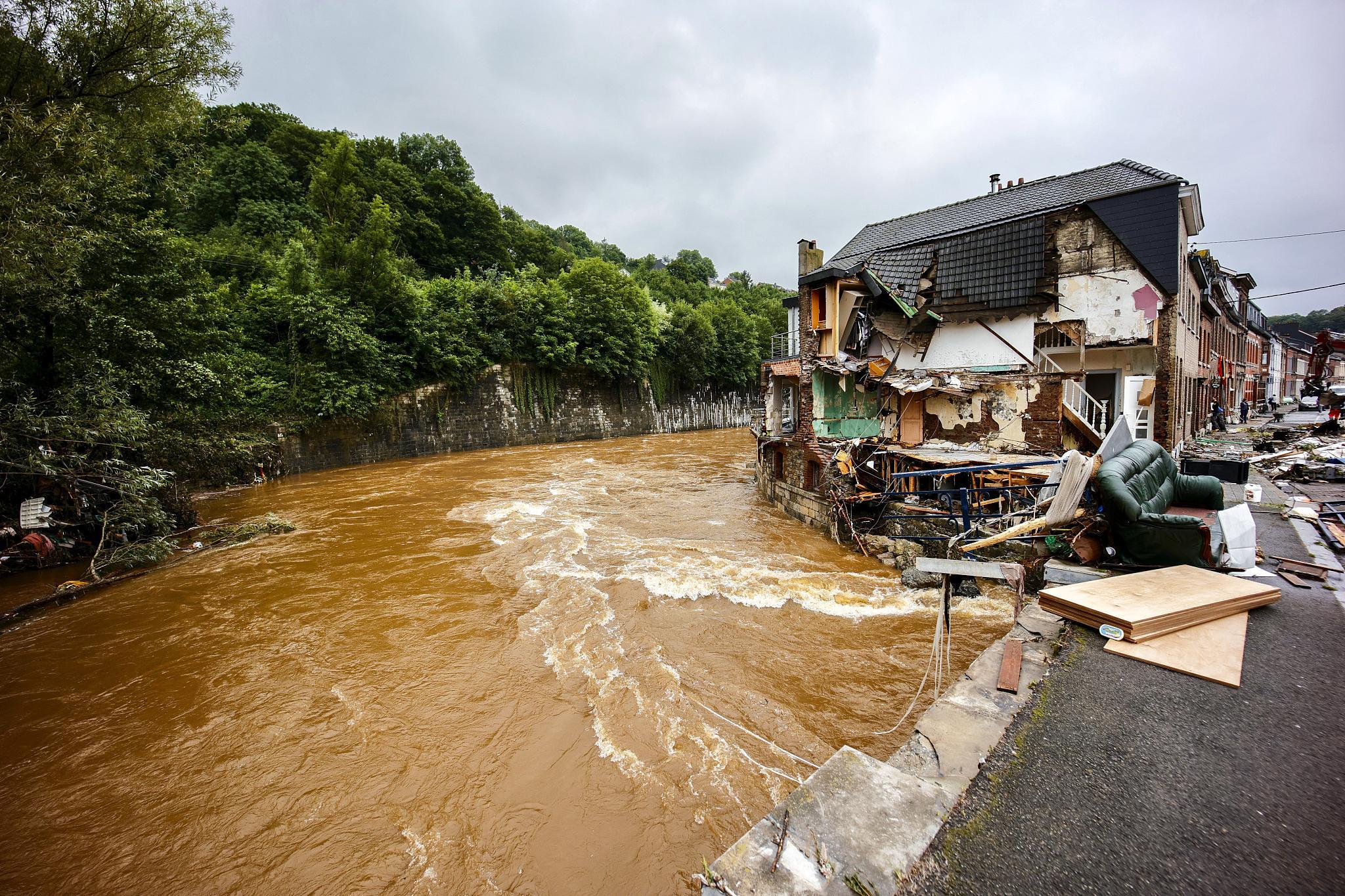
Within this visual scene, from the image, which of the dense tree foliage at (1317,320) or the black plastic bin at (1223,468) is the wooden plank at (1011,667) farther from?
the dense tree foliage at (1317,320)

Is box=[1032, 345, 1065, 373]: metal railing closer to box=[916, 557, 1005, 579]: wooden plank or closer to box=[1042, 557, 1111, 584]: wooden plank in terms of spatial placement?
box=[1042, 557, 1111, 584]: wooden plank

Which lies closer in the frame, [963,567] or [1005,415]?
[963,567]

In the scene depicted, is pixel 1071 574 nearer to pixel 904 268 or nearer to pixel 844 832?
pixel 844 832

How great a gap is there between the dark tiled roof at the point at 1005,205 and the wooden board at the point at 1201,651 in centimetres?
1150

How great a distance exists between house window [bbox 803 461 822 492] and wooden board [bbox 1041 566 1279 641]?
666 cm

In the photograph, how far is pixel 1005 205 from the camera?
13.9 m

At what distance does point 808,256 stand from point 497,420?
1904 cm

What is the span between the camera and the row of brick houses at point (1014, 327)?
10773mm

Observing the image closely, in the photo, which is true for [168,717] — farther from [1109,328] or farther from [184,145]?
[1109,328]

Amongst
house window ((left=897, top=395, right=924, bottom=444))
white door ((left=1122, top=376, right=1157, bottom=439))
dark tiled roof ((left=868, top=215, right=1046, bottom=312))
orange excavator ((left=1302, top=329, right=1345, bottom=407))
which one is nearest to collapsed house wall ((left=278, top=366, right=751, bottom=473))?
dark tiled roof ((left=868, top=215, right=1046, bottom=312))

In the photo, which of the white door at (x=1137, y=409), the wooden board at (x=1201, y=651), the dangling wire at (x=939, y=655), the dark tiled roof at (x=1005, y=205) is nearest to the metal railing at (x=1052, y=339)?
the white door at (x=1137, y=409)

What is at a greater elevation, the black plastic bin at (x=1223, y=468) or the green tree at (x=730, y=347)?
the green tree at (x=730, y=347)

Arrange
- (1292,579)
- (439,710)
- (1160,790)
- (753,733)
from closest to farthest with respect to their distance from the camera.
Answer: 1. (1160,790)
2. (753,733)
3. (1292,579)
4. (439,710)

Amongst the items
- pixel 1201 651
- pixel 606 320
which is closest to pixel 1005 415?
pixel 1201 651
